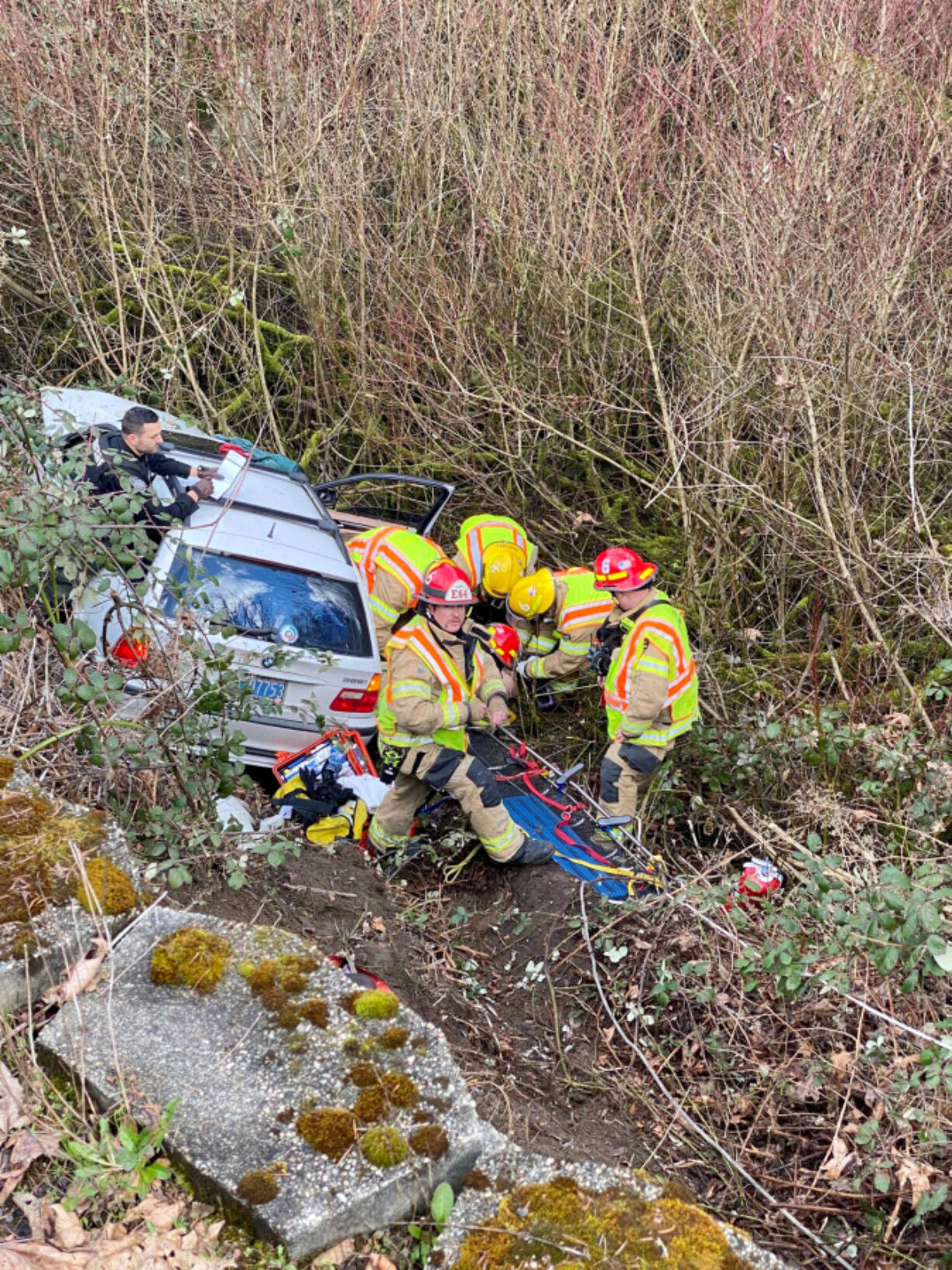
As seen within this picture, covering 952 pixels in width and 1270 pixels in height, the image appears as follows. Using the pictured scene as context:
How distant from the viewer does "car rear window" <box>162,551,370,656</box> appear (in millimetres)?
5703

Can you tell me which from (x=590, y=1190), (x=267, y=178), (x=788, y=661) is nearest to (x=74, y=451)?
(x=590, y=1190)

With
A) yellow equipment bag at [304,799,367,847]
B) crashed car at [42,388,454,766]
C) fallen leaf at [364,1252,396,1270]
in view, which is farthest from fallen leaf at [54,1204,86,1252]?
yellow equipment bag at [304,799,367,847]

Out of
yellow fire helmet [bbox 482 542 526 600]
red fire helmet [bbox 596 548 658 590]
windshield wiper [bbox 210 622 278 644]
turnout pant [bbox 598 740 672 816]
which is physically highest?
red fire helmet [bbox 596 548 658 590]

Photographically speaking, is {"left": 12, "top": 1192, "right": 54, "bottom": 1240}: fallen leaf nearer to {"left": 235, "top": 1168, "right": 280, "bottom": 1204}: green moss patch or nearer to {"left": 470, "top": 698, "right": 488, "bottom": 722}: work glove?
{"left": 235, "top": 1168, "right": 280, "bottom": 1204}: green moss patch

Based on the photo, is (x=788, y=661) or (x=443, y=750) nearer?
(x=443, y=750)

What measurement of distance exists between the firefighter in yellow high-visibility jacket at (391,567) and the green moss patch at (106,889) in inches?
146

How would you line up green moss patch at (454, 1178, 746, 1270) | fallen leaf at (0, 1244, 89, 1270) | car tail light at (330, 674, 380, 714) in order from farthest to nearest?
car tail light at (330, 674, 380, 714)
green moss patch at (454, 1178, 746, 1270)
fallen leaf at (0, 1244, 89, 1270)

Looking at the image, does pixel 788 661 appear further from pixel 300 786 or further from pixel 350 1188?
pixel 350 1188

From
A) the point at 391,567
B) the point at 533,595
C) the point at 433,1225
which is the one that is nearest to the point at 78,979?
the point at 433,1225

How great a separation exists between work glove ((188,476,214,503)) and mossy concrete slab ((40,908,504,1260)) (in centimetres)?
342

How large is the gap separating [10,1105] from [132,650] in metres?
1.99

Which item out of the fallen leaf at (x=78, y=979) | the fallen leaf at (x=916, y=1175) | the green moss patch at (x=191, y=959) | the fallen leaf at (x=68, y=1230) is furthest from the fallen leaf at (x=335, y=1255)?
the fallen leaf at (x=916, y=1175)

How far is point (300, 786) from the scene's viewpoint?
5895mm

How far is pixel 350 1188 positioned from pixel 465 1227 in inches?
11.2
